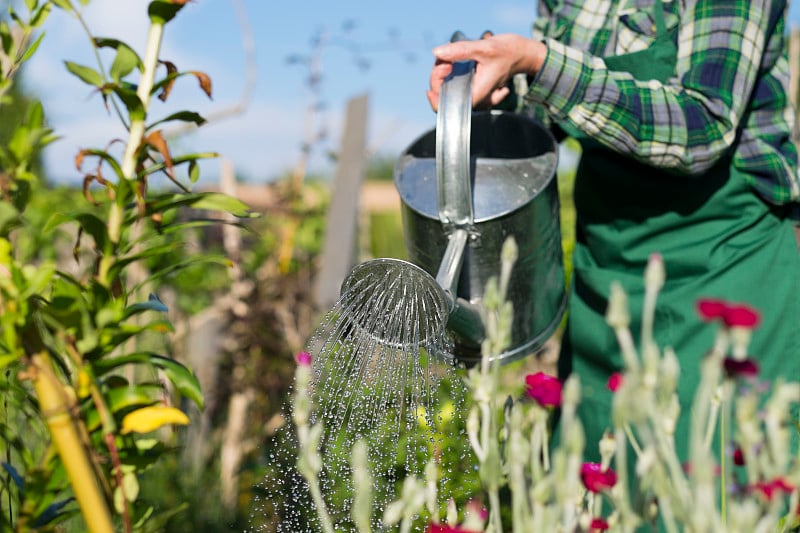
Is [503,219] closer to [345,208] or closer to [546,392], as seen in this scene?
[546,392]

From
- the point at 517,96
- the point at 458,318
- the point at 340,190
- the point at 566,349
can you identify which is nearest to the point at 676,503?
the point at 458,318

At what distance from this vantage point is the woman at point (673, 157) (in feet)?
4.47

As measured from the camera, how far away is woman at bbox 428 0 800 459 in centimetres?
136

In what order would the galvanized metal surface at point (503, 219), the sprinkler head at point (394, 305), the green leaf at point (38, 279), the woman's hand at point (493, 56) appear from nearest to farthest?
the green leaf at point (38, 279)
the sprinkler head at point (394, 305)
the woman's hand at point (493, 56)
the galvanized metal surface at point (503, 219)

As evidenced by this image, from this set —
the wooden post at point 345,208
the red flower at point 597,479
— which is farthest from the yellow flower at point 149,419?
the wooden post at point 345,208

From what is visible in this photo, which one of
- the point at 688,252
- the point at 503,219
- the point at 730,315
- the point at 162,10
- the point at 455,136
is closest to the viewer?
the point at 730,315

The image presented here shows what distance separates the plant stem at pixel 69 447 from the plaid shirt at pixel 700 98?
87 centimetres

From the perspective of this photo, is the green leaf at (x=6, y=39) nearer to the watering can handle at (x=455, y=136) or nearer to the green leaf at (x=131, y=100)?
the green leaf at (x=131, y=100)

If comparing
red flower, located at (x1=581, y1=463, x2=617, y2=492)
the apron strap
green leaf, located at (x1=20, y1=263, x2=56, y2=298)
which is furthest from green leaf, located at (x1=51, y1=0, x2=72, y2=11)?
the apron strap

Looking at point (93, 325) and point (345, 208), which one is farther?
point (345, 208)

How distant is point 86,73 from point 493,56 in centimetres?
61

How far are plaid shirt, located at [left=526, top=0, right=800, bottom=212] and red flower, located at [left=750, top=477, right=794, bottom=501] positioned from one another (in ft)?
2.31

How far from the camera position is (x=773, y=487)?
75cm

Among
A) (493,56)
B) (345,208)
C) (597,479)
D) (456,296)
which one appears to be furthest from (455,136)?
(345,208)
